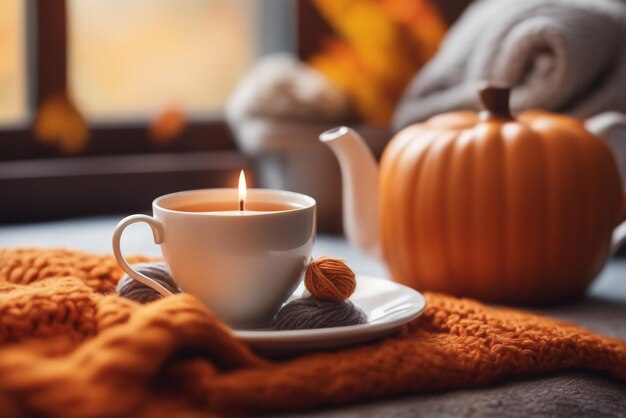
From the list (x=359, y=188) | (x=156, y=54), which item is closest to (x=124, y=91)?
(x=156, y=54)

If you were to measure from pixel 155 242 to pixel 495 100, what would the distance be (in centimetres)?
51

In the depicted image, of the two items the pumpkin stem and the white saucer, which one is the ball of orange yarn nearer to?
the white saucer

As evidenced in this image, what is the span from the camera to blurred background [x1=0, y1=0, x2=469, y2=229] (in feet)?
4.56

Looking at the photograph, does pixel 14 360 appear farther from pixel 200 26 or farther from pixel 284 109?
pixel 200 26

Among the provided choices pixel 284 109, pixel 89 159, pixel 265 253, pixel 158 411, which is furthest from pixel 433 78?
pixel 158 411

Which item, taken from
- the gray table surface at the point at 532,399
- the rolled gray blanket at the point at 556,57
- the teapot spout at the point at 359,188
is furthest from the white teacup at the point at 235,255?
the rolled gray blanket at the point at 556,57

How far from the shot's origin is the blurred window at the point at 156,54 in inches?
59.2

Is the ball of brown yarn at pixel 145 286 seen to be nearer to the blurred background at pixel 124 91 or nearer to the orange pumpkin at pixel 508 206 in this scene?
the orange pumpkin at pixel 508 206

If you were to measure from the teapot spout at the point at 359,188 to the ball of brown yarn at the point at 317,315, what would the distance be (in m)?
0.37

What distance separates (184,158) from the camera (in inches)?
59.7

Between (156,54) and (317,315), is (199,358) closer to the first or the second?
(317,315)

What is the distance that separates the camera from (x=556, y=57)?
41.4 inches

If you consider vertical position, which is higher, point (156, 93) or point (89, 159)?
point (156, 93)

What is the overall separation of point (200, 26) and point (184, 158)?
0.28 metres
